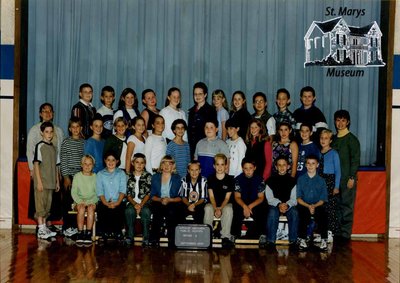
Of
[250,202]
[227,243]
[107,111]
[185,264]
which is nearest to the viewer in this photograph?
[185,264]

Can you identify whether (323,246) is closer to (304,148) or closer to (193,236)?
(304,148)

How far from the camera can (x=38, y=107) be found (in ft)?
29.9

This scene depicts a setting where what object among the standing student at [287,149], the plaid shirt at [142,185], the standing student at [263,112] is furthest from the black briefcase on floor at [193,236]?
the standing student at [263,112]

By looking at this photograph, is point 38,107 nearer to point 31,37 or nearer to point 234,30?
point 31,37

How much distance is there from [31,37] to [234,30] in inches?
93.6

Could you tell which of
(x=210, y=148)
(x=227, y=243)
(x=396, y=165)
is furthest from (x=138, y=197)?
(x=396, y=165)

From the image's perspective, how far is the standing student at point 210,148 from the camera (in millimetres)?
7992

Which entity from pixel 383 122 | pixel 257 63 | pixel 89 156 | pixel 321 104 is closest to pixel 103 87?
pixel 89 156

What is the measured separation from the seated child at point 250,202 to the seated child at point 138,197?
88 centimetres

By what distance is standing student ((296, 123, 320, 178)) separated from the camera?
8.09m

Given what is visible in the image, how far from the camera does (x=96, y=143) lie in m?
8.06

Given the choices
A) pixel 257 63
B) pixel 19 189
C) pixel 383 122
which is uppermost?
pixel 257 63

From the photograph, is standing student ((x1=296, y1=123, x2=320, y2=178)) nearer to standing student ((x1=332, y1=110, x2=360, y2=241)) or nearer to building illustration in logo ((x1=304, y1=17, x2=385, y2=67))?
standing student ((x1=332, y1=110, x2=360, y2=241))

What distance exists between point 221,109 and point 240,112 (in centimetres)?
25
